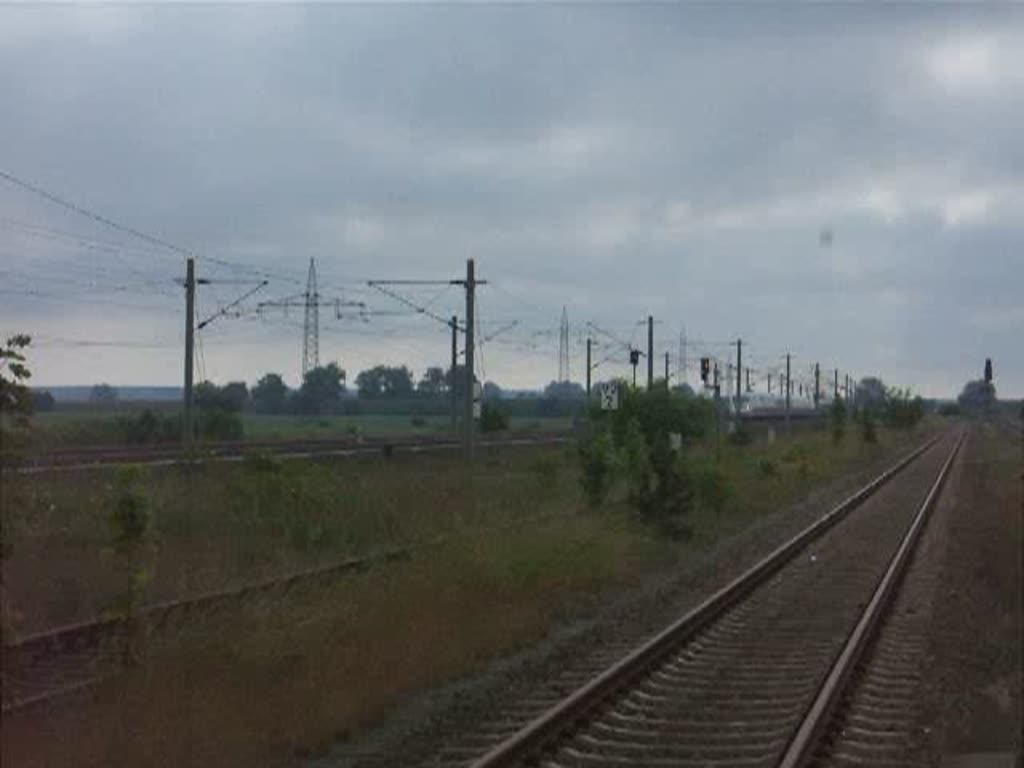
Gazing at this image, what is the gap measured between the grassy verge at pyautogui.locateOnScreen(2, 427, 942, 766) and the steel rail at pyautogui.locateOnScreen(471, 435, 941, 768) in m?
1.74

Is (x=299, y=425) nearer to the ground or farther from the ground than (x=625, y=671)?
farther from the ground

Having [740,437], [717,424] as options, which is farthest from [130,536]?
[740,437]

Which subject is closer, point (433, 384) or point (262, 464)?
point (262, 464)

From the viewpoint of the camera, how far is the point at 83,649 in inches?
746

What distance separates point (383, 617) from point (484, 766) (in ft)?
28.6

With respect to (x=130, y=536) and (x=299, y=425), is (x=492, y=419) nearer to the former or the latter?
(x=299, y=425)

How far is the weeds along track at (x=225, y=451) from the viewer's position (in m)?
37.3

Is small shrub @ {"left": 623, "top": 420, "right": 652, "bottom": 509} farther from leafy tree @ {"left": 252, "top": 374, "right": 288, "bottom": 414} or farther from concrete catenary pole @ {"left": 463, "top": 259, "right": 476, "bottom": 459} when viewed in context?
leafy tree @ {"left": 252, "top": 374, "right": 288, "bottom": 414}

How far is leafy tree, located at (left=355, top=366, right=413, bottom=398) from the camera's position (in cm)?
14950

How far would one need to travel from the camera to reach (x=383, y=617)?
22406mm

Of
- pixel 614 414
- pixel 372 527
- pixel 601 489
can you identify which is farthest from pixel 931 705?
pixel 614 414

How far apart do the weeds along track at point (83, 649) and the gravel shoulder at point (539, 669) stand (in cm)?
255

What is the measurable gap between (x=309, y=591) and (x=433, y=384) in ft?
404

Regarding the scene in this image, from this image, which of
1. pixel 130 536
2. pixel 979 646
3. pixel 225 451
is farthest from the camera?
pixel 225 451
